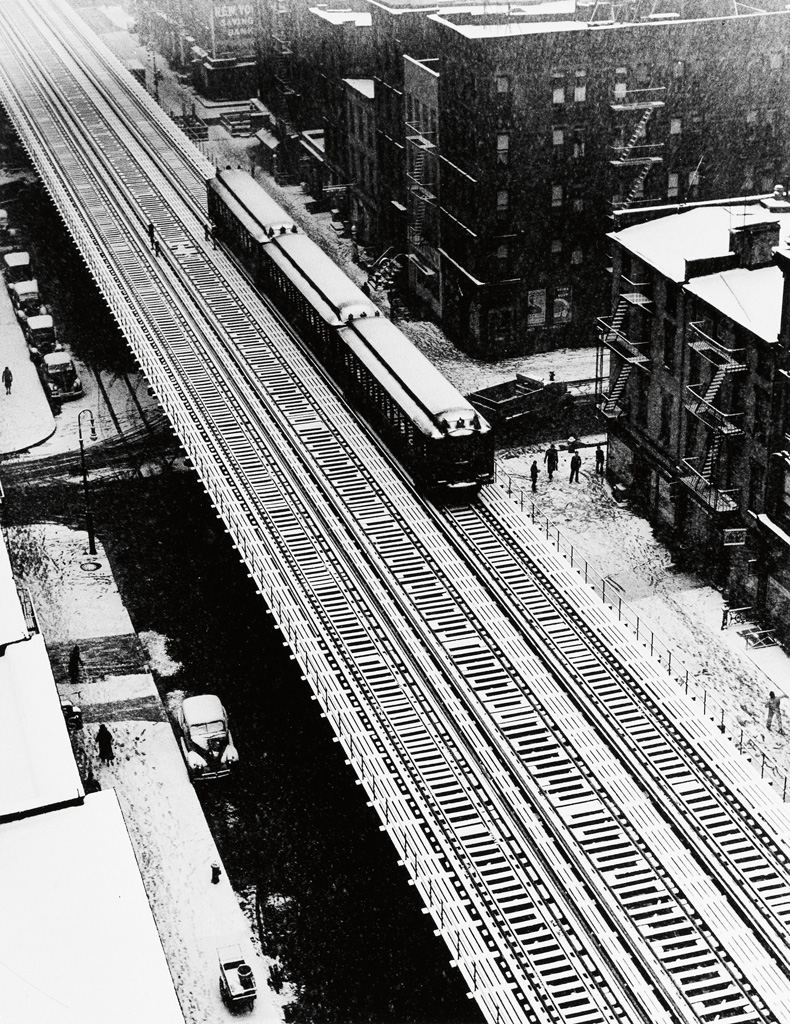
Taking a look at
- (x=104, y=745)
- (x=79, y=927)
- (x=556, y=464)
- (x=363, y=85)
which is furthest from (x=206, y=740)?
Answer: (x=363, y=85)

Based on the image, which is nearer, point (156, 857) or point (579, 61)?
point (156, 857)

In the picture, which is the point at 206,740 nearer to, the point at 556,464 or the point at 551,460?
the point at 551,460

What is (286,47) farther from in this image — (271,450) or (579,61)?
(271,450)

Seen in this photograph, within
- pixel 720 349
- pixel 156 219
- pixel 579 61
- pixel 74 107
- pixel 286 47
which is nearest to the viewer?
pixel 720 349

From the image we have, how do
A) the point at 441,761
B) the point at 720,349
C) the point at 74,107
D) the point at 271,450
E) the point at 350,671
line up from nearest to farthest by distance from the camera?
the point at 441,761 → the point at 350,671 → the point at 720,349 → the point at 271,450 → the point at 74,107

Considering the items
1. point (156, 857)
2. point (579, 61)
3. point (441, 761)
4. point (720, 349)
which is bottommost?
point (156, 857)

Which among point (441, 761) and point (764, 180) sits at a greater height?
point (764, 180)

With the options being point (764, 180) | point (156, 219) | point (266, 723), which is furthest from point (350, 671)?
point (156, 219)
